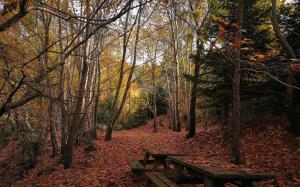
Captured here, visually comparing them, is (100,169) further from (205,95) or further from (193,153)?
(205,95)

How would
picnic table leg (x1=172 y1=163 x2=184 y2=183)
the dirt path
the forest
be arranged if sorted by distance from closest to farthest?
picnic table leg (x1=172 y1=163 x2=184 y2=183) < the forest < the dirt path

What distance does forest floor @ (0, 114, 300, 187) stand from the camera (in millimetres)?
6762

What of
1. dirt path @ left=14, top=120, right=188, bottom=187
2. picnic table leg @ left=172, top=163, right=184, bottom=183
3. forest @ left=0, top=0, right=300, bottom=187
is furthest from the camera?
dirt path @ left=14, top=120, right=188, bottom=187

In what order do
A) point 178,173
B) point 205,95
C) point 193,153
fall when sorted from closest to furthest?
point 178,173
point 193,153
point 205,95

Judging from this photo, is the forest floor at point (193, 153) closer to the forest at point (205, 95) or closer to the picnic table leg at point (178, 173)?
the forest at point (205, 95)

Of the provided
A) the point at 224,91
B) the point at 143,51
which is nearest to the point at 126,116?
the point at 143,51

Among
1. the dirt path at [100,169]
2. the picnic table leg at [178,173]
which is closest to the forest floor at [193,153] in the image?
the dirt path at [100,169]

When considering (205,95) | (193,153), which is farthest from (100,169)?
(205,95)

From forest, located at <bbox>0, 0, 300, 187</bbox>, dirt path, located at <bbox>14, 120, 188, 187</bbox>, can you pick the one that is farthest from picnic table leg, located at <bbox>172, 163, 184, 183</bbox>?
dirt path, located at <bbox>14, 120, 188, 187</bbox>

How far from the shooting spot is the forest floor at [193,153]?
6762 millimetres

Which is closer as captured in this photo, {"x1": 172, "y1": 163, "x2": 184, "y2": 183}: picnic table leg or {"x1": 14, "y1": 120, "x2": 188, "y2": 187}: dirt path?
{"x1": 172, "y1": 163, "x2": 184, "y2": 183}: picnic table leg

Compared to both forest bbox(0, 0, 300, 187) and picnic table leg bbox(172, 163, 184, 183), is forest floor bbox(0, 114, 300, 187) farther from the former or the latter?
picnic table leg bbox(172, 163, 184, 183)

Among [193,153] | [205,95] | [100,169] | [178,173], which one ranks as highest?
[205,95]

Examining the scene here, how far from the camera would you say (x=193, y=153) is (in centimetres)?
998
